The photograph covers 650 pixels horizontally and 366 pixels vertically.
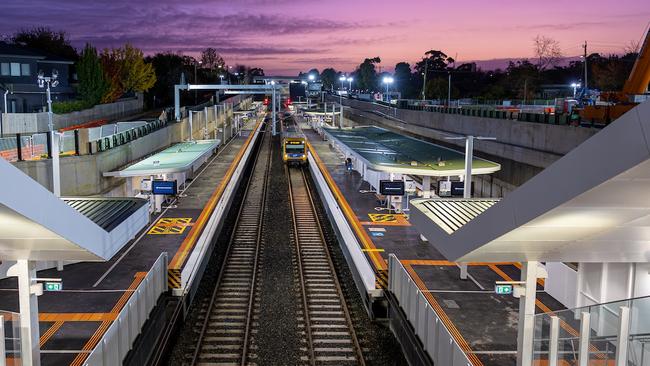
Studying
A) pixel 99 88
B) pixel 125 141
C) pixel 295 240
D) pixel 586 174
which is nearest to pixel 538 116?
pixel 295 240

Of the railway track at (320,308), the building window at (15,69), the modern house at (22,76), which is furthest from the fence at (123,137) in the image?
the building window at (15,69)

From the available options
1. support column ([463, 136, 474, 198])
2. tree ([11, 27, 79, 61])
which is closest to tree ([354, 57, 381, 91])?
tree ([11, 27, 79, 61])

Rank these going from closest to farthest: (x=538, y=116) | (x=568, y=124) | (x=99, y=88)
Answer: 1. (x=568, y=124)
2. (x=538, y=116)
3. (x=99, y=88)

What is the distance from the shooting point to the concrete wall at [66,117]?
3391 cm

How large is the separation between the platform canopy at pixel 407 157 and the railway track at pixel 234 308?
19.2 ft

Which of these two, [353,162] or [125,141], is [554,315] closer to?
[125,141]

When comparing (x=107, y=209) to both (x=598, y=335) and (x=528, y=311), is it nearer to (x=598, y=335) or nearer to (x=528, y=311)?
(x=528, y=311)

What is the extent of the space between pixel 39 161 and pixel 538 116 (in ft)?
66.8

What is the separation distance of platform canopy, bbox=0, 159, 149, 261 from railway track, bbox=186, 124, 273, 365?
368cm

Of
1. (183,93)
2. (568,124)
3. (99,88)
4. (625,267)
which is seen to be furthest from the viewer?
(183,93)

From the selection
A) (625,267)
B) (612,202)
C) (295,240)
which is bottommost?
(295,240)

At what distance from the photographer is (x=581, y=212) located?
21.9 ft

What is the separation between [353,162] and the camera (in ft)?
127

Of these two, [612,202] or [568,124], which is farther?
[568,124]
